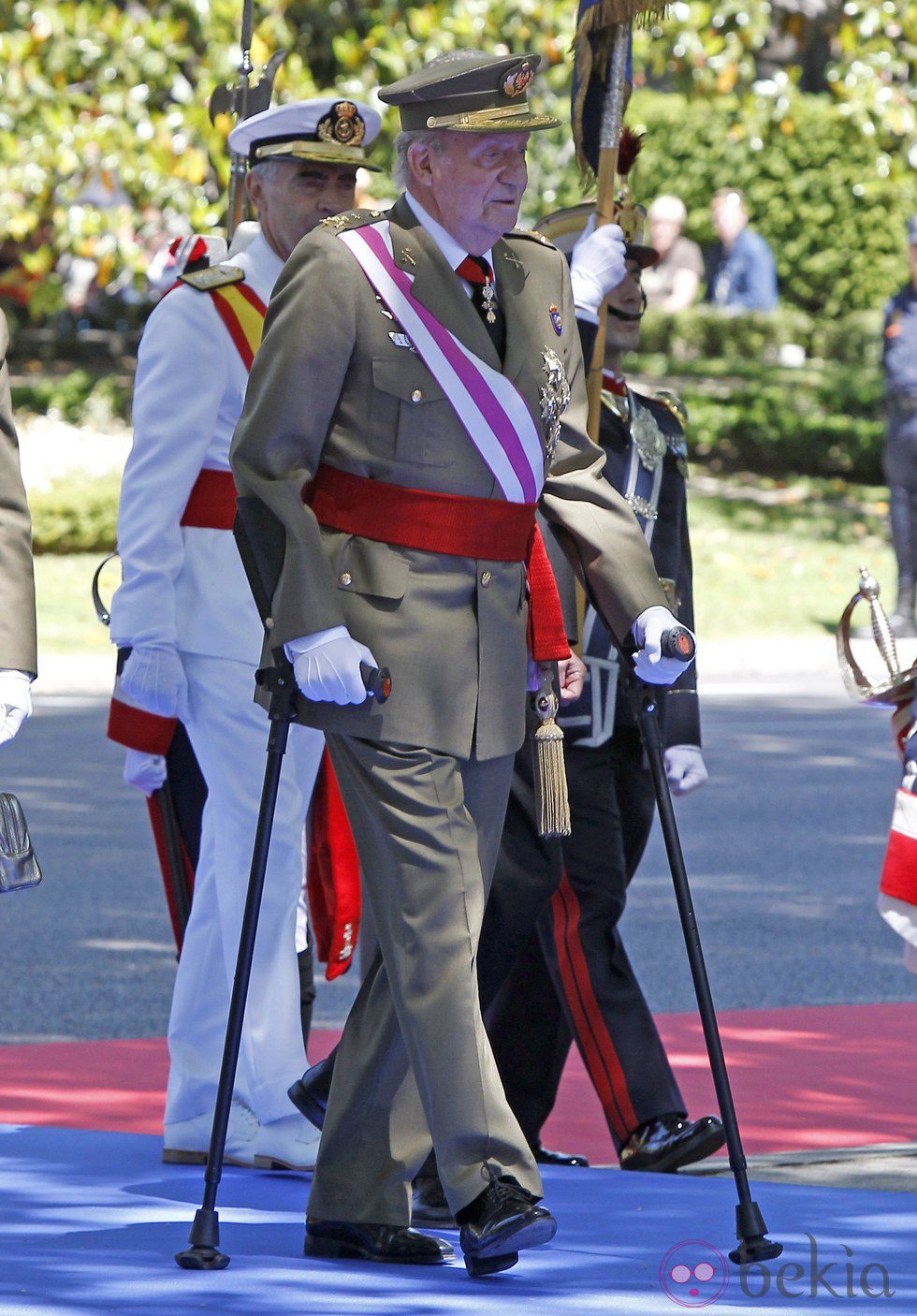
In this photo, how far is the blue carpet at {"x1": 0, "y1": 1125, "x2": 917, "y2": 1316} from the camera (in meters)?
4.11

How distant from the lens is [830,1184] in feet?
16.7

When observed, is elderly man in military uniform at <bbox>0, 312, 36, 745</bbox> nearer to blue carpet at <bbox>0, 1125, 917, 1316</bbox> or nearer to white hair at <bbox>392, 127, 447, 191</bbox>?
white hair at <bbox>392, 127, 447, 191</bbox>

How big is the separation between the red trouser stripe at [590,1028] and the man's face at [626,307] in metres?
1.22

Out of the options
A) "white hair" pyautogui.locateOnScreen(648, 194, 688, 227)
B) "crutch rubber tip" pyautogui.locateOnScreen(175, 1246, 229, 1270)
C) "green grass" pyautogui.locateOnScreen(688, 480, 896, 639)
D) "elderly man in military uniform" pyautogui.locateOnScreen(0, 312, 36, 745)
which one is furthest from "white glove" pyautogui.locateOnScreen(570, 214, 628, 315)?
"white hair" pyautogui.locateOnScreen(648, 194, 688, 227)

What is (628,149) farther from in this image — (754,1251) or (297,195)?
(754,1251)

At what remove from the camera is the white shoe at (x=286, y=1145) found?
509 centimetres

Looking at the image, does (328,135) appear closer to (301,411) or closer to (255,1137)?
(301,411)

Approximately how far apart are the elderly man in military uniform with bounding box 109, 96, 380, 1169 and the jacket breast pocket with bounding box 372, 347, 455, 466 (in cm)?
98

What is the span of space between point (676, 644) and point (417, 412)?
617 mm

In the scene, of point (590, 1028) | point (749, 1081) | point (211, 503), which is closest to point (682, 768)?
point (590, 1028)

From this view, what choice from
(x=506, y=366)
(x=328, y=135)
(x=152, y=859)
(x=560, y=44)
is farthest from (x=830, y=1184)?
(x=560, y=44)

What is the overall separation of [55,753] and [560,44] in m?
9.11

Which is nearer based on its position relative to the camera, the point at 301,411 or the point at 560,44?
the point at 301,411

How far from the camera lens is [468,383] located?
435cm
